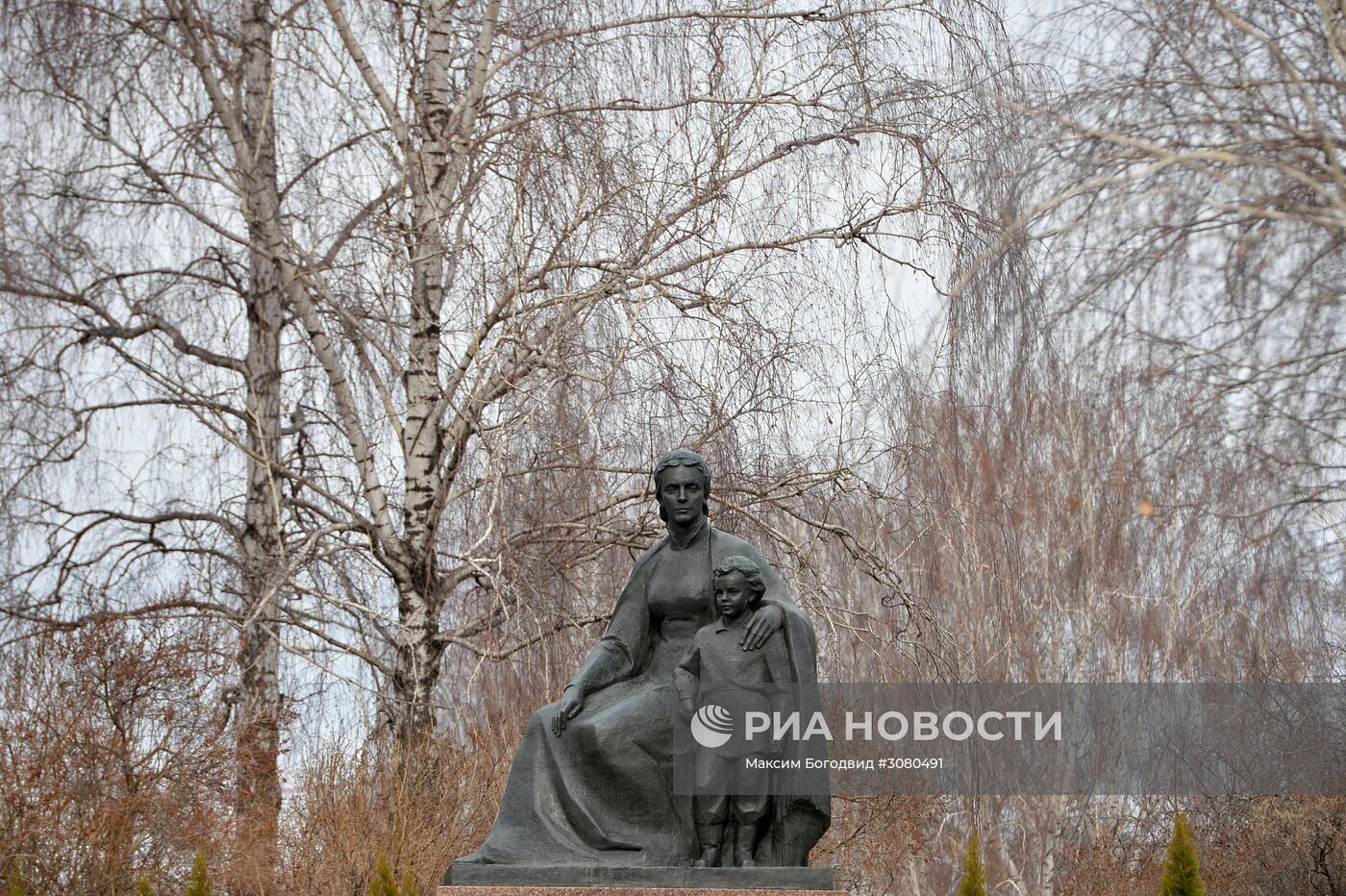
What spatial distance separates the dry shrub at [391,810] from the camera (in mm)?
9562

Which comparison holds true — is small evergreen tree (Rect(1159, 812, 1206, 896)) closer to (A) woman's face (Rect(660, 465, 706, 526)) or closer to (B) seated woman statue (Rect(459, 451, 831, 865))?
(B) seated woman statue (Rect(459, 451, 831, 865))

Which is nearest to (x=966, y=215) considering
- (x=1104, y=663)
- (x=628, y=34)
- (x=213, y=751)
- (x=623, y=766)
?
(x=628, y=34)

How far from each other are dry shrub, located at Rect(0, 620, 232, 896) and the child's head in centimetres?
536

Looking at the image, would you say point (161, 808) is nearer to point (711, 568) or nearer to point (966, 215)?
point (711, 568)

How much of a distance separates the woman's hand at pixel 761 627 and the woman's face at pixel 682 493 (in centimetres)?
60

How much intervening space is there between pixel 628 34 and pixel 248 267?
341 centimetres

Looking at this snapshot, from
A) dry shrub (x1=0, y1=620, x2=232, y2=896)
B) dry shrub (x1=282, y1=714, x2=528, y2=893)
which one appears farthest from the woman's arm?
dry shrub (x1=0, y1=620, x2=232, y2=896)

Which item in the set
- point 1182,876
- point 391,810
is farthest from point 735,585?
point 1182,876

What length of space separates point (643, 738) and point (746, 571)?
768 millimetres

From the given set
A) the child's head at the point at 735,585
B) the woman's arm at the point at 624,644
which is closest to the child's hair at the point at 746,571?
the child's head at the point at 735,585

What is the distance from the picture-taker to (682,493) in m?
6.60

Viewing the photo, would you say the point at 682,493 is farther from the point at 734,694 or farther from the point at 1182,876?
the point at 1182,876

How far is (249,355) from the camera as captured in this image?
11797 millimetres

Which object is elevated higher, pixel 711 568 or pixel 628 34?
pixel 628 34
